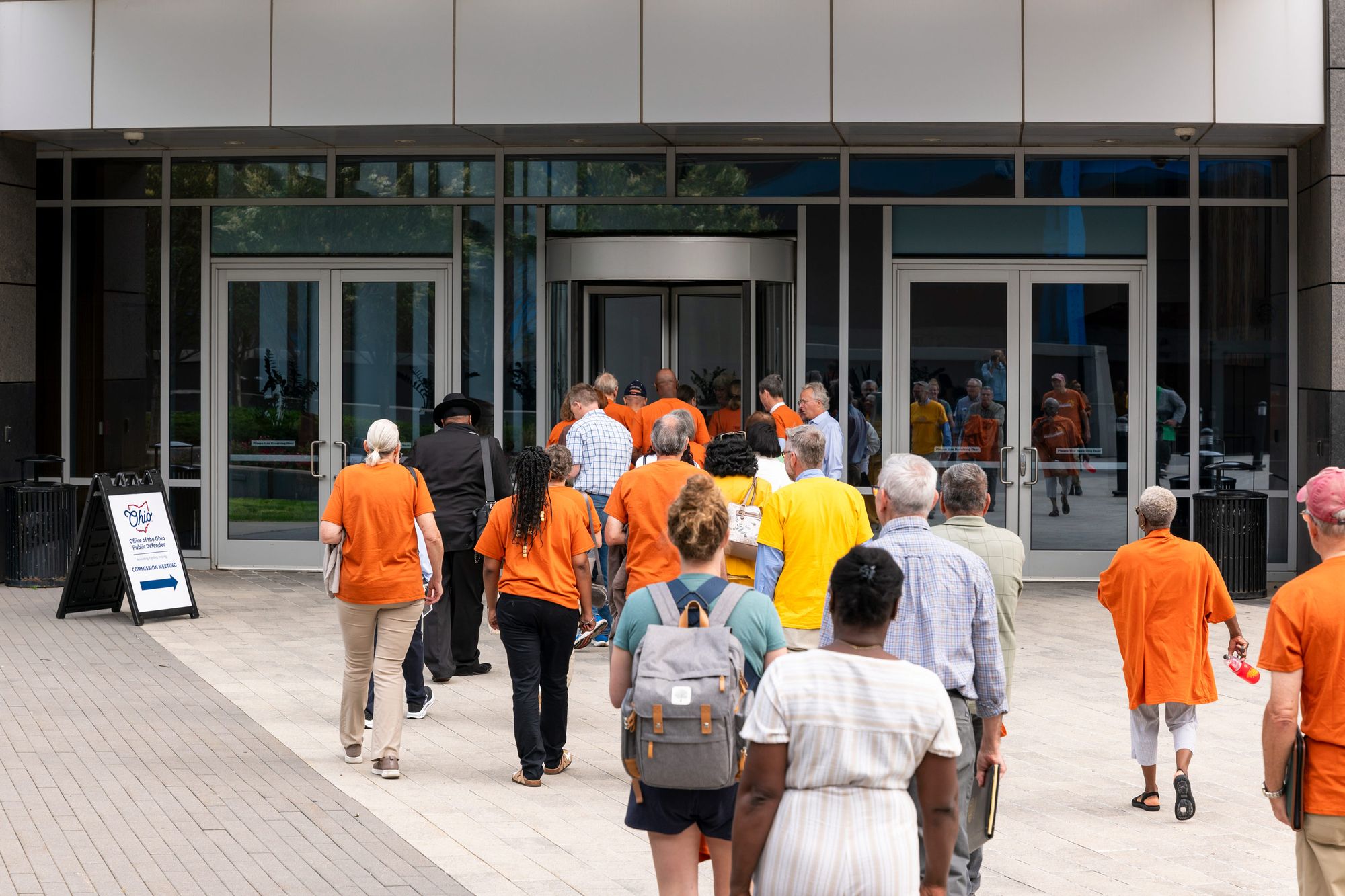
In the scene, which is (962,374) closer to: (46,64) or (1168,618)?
(1168,618)

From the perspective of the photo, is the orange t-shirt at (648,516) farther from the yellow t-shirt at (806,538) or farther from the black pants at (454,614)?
the black pants at (454,614)

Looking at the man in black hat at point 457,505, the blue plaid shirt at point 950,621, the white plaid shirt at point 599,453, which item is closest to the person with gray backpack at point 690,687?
the blue plaid shirt at point 950,621

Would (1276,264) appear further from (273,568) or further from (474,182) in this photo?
(273,568)

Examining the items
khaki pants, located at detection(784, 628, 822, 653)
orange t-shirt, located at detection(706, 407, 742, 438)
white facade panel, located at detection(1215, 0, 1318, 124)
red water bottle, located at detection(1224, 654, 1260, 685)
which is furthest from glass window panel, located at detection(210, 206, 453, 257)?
red water bottle, located at detection(1224, 654, 1260, 685)

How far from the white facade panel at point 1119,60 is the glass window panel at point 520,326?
4.99m

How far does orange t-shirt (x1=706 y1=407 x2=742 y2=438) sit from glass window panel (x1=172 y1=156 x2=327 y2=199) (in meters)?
4.58

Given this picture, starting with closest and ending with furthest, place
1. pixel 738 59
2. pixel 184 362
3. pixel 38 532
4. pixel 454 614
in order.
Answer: pixel 454 614
pixel 738 59
pixel 38 532
pixel 184 362

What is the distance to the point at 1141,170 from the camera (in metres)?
14.3

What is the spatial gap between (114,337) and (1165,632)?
11.8 m

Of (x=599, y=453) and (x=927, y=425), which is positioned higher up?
(x=927, y=425)

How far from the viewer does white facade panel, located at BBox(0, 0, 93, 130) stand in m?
13.2

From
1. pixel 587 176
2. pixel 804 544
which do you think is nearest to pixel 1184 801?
pixel 804 544

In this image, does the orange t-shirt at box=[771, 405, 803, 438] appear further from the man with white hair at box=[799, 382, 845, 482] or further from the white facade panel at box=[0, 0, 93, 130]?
the white facade panel at box=[0, 0, 93, 130]

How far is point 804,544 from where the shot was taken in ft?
21.2
